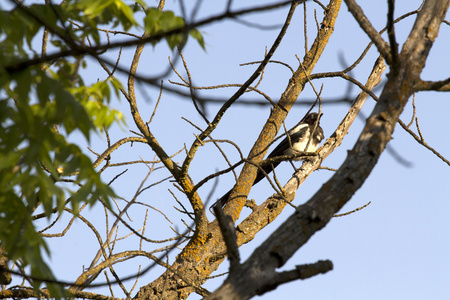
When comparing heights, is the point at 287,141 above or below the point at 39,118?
above

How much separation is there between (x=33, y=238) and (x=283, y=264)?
0.97 metres

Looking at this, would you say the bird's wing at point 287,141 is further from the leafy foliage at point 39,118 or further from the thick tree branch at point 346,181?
the leafy foliage at point 39,118

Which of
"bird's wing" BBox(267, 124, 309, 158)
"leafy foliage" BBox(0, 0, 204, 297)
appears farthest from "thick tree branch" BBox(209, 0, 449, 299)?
"bird's wing" BBox(267, 124, 309, 158)

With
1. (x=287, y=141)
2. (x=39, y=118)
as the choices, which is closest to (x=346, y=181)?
(x=39, y=118)

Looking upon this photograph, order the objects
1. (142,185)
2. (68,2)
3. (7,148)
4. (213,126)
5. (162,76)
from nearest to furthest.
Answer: (162,76), (7,148), (68,2), (213,126), (142,185)

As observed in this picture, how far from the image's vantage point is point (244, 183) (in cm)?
479

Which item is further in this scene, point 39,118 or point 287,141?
point 287,141

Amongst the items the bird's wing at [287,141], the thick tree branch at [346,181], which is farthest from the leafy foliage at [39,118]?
the bird's wing at [287,141]

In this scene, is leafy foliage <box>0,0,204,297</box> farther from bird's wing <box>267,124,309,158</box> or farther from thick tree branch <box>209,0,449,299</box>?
bird's wing <box>267,124,309,158</box>

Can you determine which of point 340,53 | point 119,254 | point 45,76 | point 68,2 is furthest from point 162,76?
point 119,254

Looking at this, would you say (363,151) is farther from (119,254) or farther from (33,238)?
(119,254)

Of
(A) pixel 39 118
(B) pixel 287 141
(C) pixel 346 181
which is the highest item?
(B) pixel 287 141

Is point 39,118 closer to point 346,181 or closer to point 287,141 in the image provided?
point 346,181

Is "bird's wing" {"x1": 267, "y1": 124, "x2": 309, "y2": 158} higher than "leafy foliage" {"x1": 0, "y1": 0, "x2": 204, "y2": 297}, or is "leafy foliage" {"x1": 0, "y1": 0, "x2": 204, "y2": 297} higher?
"bird's wing" {"x1": 267, "y1": 124, "x2": 309, "y2": 158}
